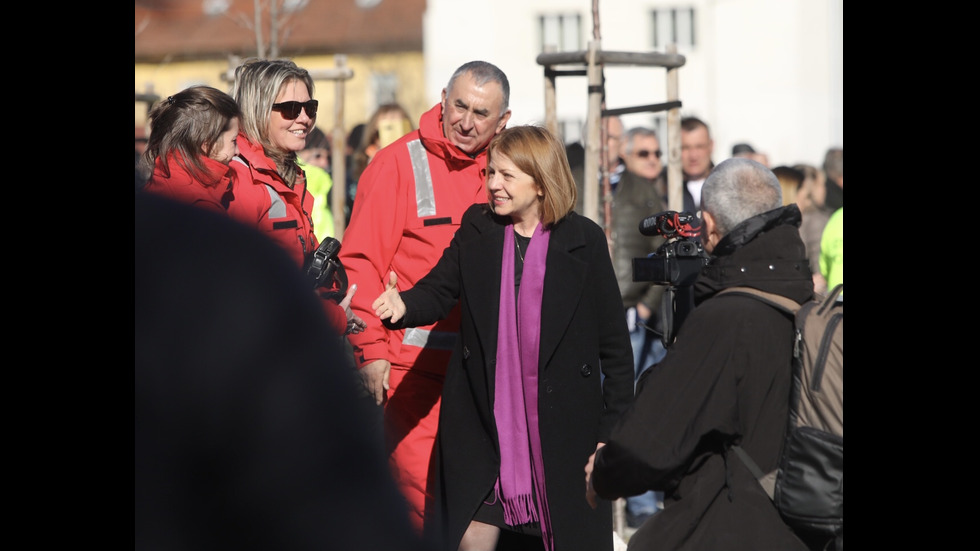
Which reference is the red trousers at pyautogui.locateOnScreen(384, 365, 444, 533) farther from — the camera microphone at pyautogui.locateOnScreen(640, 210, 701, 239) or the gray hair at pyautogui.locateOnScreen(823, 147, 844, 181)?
the gray hair at pyautogui.locateOnScreen(823, 147, 844, 181)

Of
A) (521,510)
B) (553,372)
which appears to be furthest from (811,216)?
(521,510)

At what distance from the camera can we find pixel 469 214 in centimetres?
414

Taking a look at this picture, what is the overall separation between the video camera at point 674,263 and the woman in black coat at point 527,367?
214 mm

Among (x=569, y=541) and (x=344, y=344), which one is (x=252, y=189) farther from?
(x=344, y=344)

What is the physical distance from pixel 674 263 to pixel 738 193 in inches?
22.0

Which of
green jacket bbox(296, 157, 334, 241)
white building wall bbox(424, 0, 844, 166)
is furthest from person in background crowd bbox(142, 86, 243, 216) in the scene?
white building wall bbox(424, 0, 844, 166)

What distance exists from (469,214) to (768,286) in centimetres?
139

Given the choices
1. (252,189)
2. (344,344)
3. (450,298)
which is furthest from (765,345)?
(344,344)

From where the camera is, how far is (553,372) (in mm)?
3828

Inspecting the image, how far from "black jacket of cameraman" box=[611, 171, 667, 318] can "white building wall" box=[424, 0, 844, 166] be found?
19850 mm

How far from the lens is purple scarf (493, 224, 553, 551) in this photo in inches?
151

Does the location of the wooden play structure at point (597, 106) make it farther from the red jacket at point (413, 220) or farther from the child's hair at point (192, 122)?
the child's hair at point (192, 122)

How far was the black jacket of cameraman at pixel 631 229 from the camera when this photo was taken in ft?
24.1

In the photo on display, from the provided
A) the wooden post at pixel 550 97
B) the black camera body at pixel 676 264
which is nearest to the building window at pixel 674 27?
the wooden post at pixel 550 97
